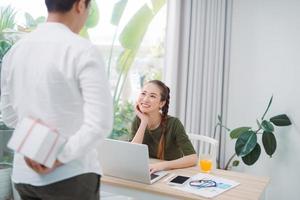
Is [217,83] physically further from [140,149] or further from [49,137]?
[49,137]

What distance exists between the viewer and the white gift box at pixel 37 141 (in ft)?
3.04

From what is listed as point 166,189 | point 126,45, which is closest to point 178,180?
point 166,189

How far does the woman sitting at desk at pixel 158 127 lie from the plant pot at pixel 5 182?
1.13 m

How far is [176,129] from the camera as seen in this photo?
2.44 m

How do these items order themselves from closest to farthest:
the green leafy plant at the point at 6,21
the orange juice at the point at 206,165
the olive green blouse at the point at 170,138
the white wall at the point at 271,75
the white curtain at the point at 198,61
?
the orange juice at the point at 206,165
the olive green blouse at the point at 170,138
the green leafy plant at the point at 6,21
the white wall at the point at 271,75
the white curtain at the point at 198,61

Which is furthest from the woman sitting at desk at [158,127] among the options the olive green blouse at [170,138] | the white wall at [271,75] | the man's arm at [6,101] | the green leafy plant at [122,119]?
the man's arm at [6,101]

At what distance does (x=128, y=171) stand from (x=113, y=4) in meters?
1.90

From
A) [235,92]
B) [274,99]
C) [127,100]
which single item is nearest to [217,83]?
[235,92]

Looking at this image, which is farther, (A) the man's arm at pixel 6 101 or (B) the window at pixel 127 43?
(B) the window at pixel 127 43

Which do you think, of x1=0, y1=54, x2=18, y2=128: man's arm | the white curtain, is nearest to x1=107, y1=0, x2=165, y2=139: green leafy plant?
the white curtain

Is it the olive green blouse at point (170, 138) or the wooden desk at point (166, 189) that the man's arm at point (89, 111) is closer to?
the wooden desk at point (166, 189)

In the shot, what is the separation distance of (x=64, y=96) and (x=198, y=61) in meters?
2.42

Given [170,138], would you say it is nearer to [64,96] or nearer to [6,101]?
[6,101]

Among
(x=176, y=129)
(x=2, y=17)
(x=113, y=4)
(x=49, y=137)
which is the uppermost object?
(x=113, y=4)
